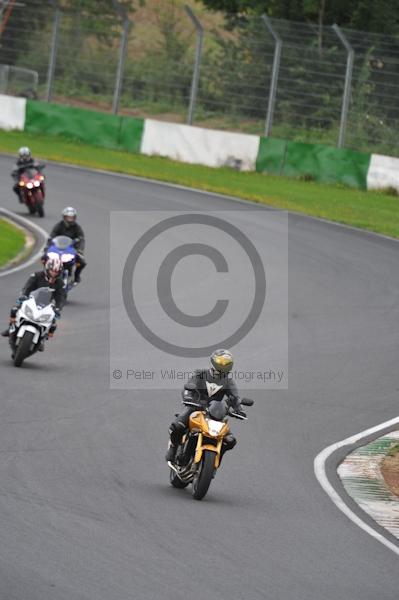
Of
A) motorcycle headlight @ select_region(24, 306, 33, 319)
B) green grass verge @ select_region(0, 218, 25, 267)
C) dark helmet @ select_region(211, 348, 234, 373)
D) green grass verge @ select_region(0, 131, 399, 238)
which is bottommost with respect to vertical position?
green grass verge @ select_region(0, 218, 25, 267)

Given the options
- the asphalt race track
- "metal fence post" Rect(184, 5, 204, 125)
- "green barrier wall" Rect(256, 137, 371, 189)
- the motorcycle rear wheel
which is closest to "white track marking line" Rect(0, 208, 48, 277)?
the asphalt race track

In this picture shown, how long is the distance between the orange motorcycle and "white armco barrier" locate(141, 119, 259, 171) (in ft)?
95.3

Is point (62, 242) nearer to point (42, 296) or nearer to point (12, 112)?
point (42, 296)

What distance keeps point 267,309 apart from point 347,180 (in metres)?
17.4

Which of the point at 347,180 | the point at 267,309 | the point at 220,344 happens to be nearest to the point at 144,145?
the point at 347,180

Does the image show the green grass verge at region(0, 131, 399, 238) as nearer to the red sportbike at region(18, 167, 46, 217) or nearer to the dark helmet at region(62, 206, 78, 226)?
the red sportbike at region(18, 167, 46, 217)

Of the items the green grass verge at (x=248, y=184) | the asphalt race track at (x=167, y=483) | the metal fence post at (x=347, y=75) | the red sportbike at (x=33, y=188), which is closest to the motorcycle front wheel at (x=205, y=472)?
the asphalt race track at (x=167, y=483)

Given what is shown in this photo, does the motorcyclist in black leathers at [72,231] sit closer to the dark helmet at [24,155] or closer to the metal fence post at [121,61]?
the dark helmet at [24,155]

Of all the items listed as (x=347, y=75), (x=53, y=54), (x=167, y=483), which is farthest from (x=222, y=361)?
(x=53, y=54)

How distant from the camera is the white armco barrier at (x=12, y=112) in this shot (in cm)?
4378

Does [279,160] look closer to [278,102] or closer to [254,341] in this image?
[278,102]

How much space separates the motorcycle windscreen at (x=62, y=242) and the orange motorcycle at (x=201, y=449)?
940 centimetres

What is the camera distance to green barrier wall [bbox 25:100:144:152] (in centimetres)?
4262

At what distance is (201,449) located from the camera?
11.2 metres
